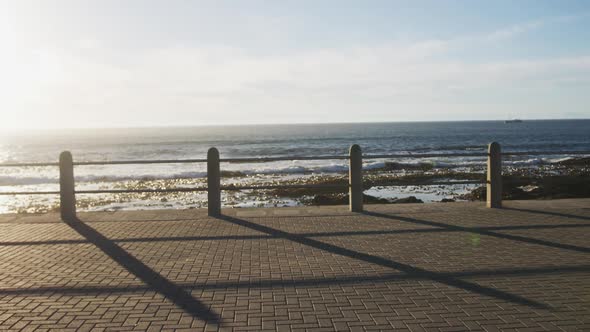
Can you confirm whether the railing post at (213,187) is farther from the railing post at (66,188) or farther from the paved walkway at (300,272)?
the railing post at (66,188)

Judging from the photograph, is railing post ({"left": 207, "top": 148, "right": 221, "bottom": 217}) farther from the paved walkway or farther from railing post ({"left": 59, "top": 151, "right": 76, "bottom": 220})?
railing post ({"left": 59, "top": 151, "right": 76, "bottom": 220})

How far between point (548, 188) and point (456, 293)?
1856 centimetres

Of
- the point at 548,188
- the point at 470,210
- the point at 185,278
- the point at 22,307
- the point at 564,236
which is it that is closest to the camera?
the point at 22,307

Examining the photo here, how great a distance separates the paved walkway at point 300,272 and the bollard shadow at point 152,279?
0.07ft

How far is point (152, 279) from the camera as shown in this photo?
236 inches

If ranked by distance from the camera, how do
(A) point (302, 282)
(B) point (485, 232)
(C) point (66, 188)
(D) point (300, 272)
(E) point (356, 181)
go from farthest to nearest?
(E) point (356, 181) → (C) point (66, 188) → (B) point (485, 232) → (D) point (300, 272) → (A) point (302, 282)

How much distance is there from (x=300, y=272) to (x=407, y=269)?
1257mm

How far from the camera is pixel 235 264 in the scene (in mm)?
6621

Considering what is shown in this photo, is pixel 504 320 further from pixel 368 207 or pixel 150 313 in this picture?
pixel 368 207

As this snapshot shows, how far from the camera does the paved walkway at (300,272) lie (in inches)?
186

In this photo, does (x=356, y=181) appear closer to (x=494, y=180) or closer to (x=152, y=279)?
(x=494, y=180)

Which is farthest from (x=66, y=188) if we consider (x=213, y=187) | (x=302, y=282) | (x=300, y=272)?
(x=302, y=282)

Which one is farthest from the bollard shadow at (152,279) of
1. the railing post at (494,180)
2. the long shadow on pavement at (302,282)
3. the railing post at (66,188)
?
the railing post at (494,180)

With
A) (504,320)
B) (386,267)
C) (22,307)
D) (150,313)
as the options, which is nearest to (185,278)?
(150,313)
